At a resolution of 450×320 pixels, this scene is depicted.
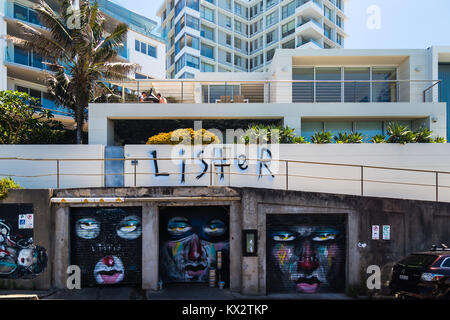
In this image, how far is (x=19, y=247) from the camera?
9484 millimetres

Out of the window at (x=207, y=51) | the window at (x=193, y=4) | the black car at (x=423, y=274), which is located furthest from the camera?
the window at (x=207, y=51)

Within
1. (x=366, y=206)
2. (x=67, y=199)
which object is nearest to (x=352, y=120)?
(x=366, y=206)

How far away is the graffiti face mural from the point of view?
10594 mm

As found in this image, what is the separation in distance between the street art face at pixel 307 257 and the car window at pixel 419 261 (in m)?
2.06

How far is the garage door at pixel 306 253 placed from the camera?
993 cm

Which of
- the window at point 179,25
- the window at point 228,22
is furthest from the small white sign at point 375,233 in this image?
the window at point 228,22

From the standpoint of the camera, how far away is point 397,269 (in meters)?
8.55

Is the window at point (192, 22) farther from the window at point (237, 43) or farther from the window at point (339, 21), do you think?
the window at point (339, 21)

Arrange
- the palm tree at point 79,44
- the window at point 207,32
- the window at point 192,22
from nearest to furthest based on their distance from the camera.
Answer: the palm tree at point 79,44 < the window at point 192,22 < the window at point 207,32

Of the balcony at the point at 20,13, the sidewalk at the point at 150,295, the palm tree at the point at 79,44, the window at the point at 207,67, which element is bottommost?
the sidewalk at the point at 150,295

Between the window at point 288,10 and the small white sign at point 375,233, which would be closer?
the small white sign at point 375,233

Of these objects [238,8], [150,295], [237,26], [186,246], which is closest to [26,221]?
[150,295]

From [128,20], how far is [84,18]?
21144 millimetres

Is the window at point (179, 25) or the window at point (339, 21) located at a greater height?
the window at point (339, 21)
